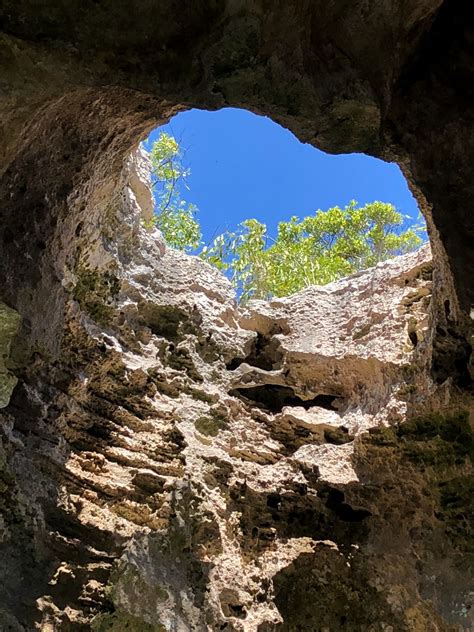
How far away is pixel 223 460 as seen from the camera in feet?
17.2

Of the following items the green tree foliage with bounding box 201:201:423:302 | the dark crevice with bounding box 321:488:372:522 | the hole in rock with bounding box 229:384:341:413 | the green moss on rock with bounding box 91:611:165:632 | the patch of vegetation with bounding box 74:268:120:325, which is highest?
the green tree foliage with bounding box 201:201:423:302

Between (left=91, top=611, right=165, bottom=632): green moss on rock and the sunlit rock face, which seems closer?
(left=91, top=611, right=165, bottom=632): green moss on rock

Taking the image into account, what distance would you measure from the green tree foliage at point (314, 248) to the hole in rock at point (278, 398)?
4.47 m

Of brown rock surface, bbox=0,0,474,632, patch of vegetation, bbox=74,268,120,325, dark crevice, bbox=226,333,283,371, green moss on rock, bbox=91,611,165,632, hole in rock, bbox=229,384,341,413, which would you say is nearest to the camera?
brown rock surface, bbox=0,0,474,632

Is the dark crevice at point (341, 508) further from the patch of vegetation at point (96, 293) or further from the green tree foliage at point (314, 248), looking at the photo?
the green tree foliage at point (314, 248)

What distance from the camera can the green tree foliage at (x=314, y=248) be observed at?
1073 centimetres

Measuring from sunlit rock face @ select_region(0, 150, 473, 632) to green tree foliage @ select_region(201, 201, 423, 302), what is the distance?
14.7 feet

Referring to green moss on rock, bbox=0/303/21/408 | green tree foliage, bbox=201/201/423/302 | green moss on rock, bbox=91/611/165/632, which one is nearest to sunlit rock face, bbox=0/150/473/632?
green moss on rock, bbox=91/611/165/632

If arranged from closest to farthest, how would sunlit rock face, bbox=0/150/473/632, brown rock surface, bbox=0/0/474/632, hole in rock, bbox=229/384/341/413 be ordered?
brown rock surface, bbox=0/0/474/632
sunlit rock face, bbox=0/150/473/632
hole in rock, bbox=229/384/341/413

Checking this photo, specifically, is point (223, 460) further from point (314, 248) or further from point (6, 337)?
point (314, 248)

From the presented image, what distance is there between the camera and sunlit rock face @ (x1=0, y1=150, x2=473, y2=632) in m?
4.19

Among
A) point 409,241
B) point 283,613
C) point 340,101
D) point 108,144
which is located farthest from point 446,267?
point 409,241

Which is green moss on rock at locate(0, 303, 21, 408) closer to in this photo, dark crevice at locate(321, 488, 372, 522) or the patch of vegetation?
the patch of vegetation

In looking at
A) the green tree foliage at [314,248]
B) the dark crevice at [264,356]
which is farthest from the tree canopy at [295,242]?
the dark crevice at [264,356]
